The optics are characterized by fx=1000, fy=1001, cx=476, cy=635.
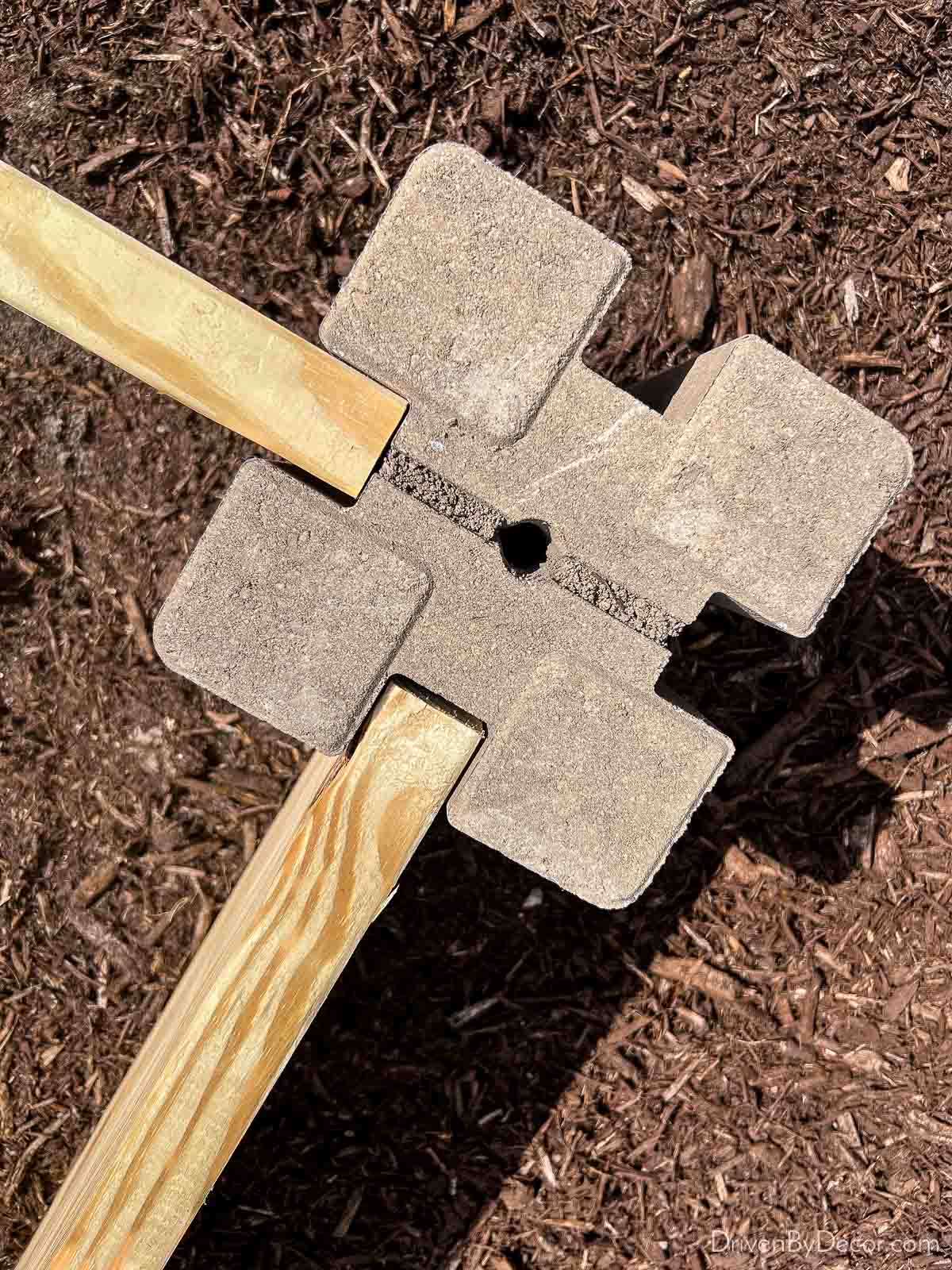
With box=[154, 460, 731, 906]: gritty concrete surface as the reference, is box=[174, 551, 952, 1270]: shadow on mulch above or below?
below

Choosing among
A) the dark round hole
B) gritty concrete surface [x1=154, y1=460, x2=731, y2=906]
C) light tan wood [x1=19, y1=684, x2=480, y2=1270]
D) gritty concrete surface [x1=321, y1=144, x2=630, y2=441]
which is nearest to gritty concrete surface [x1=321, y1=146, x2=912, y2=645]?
gritty concrete surface [x1=321, y1=144, x2=630, y2=441]

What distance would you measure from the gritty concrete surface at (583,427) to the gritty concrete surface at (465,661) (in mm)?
118

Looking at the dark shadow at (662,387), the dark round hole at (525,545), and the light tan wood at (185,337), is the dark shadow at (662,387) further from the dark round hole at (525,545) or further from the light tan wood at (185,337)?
the light tan wood at (185,337)

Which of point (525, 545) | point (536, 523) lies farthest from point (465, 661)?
point (525, 545)

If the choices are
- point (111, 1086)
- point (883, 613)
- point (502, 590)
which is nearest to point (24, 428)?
point (502, 590)

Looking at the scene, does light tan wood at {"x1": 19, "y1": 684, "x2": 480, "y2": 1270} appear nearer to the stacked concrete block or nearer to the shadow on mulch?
the stacked concrete block

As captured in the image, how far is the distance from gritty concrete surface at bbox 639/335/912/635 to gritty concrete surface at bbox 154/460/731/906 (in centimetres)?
28

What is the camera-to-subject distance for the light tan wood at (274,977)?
2.17 meters

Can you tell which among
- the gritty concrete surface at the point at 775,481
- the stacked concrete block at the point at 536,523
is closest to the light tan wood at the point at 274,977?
the stacked concrete block at the point at 536,523

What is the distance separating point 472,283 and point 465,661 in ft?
2.60

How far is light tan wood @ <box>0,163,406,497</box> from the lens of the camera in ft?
6.61

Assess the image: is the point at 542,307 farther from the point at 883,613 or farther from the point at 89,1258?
the point at 89,1258

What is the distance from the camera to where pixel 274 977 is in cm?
217

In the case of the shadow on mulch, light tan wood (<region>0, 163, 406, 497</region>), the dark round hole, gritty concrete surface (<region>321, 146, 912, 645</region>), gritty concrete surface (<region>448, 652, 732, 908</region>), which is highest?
gritty concrete surface (<region>321, 146, 912, 645</region>)
